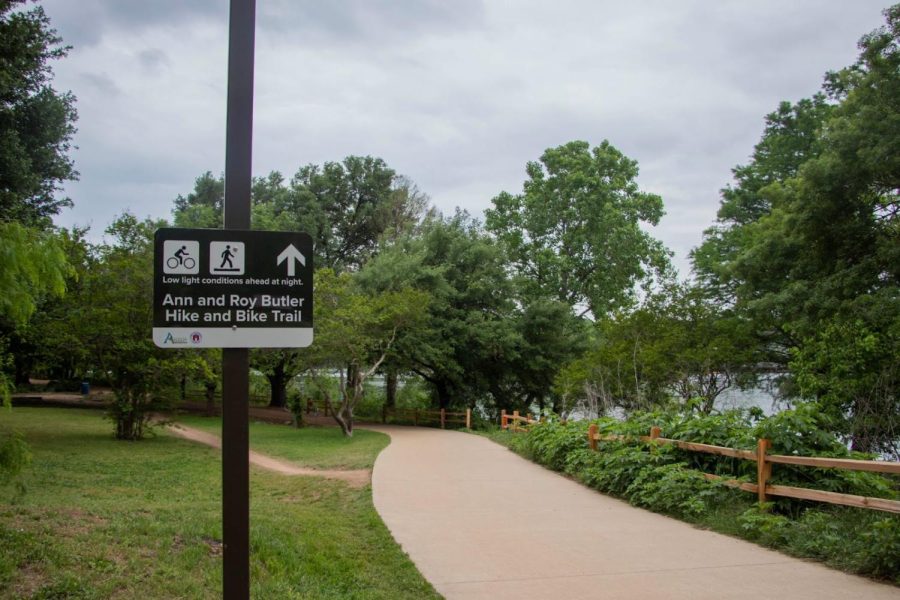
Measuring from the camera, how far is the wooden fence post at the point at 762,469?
7.95 meters

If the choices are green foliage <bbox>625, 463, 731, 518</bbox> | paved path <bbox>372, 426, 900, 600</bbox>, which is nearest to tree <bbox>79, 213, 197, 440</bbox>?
paved path <bbox>372, 426, 900, 600</bbox>

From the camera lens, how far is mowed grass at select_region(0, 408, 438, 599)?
15.4 feet

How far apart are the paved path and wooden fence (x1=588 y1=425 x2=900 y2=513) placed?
2.65ft

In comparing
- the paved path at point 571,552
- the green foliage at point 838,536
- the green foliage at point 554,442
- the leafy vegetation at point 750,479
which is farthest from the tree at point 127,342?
the green foliage at point 838,536

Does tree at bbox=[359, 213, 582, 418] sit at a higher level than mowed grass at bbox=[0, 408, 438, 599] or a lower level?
higher

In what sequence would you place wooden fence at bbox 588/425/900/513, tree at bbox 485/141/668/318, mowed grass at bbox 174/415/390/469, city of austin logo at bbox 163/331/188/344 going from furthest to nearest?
tree at bbox 485/141/668/318, mowed grass at bbox 174/415/390/469, wooden fence at bbox 588/425/900/513, city of austin logo at bbox 163/331/188/344

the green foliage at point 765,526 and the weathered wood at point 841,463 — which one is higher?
the weathered wood at point 841,463

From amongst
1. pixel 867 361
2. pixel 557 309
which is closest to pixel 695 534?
pixel 867 361

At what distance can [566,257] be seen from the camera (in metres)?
37.1

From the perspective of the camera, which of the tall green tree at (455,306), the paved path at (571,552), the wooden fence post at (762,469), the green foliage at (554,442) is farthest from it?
the tall green tree at (455,306)

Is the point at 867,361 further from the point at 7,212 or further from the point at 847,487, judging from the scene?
the point at 7,212

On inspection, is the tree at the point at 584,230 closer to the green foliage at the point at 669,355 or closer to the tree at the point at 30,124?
the green foliage at the point at 669,355

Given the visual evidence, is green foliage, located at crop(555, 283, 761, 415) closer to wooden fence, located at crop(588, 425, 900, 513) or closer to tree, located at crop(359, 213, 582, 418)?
tree, located at crop(359, 213, 582, 418)

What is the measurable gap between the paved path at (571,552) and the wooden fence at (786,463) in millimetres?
809
